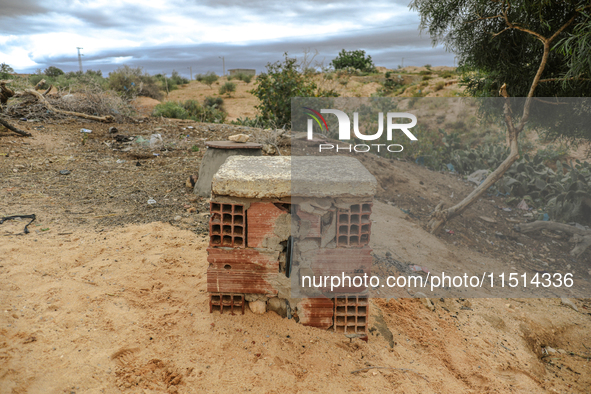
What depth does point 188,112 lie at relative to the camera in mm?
14148

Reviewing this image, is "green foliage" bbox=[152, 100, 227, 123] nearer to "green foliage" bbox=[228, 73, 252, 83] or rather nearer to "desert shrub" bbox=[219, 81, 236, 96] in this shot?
"desert shrub" bbox=[219, 81, 236, 96]

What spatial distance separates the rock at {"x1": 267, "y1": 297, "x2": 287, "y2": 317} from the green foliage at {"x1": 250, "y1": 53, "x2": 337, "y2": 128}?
6.62 metres

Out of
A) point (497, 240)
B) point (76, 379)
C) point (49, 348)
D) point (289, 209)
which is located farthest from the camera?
point (497, 240)

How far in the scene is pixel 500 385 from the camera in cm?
238

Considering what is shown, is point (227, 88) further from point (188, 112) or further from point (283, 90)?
point (283, 90)

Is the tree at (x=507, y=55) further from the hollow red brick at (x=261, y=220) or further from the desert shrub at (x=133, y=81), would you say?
the desert shrub at (x=133, y=81)

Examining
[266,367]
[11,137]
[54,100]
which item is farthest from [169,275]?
[54,100]

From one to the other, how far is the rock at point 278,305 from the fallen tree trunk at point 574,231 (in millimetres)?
5165

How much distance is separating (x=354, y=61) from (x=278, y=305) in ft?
99.8

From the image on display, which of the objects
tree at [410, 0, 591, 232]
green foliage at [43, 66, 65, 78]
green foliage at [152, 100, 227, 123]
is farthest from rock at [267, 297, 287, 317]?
green foliage at [43, 66, 65, 78]

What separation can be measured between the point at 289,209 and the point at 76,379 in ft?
4.84

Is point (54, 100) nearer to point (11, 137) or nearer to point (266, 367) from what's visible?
point (11, 137)

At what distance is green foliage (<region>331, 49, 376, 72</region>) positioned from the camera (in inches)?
1171

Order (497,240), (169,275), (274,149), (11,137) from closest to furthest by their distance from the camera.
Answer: (169,275) < (497,240) < (274,149) < (11,137)
